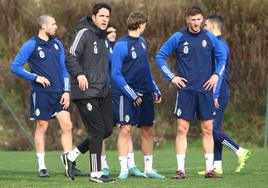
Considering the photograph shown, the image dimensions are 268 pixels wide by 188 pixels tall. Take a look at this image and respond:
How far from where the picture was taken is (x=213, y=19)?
13789 millimetres

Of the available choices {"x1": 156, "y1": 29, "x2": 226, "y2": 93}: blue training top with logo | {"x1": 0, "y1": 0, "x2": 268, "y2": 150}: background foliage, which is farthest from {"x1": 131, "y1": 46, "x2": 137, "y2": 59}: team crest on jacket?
{"x1": 0, "y1": 0, "x2": 268, "y2": 150}: background foliage

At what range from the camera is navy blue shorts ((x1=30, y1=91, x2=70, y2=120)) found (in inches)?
541

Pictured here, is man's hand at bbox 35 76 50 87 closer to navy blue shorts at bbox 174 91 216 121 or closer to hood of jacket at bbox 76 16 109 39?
hood of jacket at bbox 76 16 109 39

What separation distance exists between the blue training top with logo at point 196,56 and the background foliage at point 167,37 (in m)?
11.8

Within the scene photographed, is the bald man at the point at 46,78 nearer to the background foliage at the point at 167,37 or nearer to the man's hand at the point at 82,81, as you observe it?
the man's hand at the point at 82,81

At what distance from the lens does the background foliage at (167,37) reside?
2458cm

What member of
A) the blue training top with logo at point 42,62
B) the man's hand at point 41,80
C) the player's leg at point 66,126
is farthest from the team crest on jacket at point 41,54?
the player's leg at point 66,126

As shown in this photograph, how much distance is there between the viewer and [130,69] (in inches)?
508

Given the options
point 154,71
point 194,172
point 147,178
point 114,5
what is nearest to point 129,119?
point 147,178

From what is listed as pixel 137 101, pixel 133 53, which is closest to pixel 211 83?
pixel 137 101

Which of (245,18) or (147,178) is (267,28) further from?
(147,178)

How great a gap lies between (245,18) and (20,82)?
6378 millimetres

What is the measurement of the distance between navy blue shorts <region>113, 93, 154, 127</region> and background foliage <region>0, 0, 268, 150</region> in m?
11.3

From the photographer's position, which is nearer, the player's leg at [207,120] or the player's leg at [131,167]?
the player's leg at [207,120]
